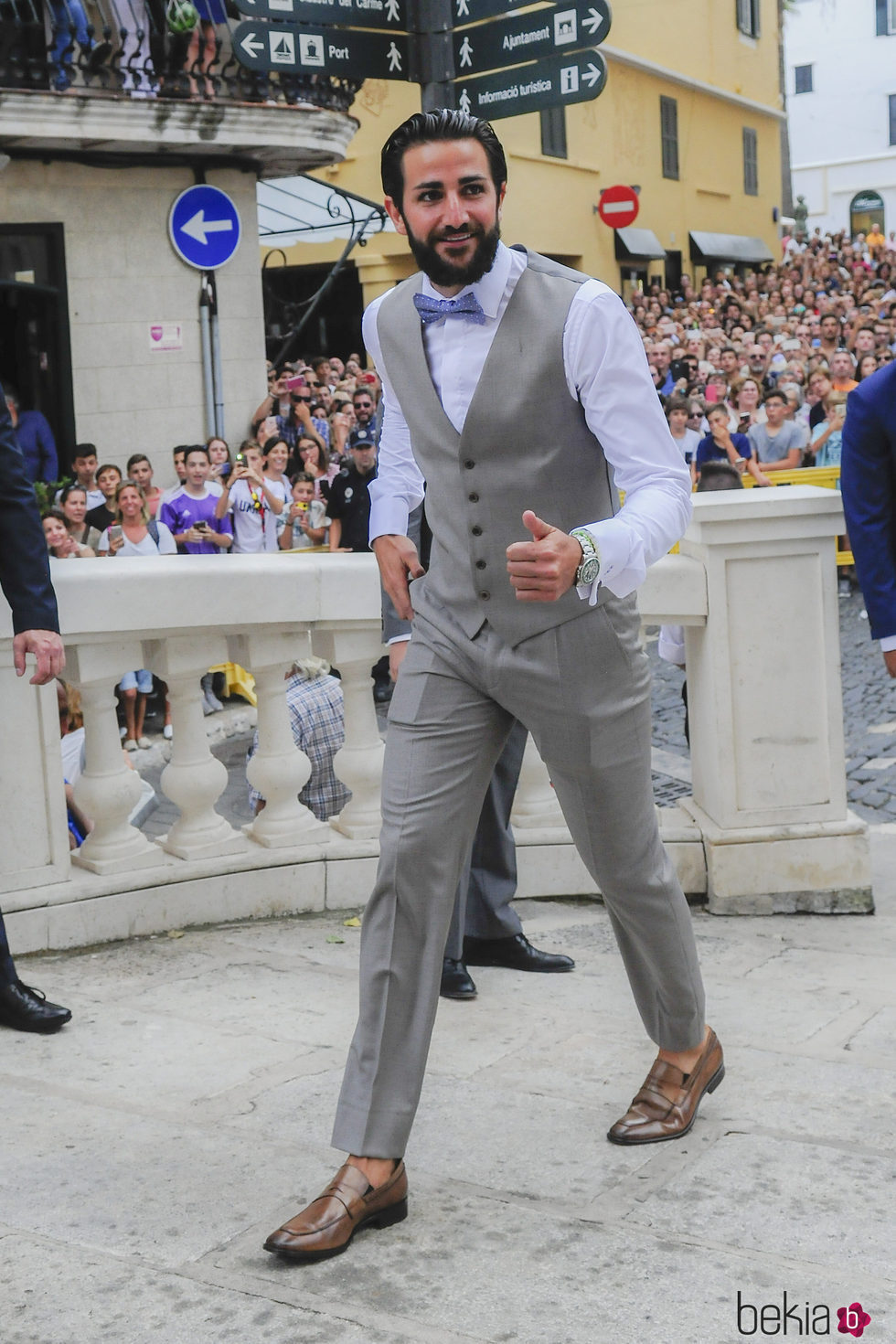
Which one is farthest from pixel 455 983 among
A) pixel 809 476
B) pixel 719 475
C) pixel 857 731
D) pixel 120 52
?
pixel 120 52

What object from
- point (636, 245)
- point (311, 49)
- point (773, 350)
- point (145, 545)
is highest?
point (636, 245)

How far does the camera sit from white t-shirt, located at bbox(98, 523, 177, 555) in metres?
10.2

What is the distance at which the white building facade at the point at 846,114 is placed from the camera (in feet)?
202

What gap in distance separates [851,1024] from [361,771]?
5.50 ft

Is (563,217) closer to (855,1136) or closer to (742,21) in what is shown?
(742,21)

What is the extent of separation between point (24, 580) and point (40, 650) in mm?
174

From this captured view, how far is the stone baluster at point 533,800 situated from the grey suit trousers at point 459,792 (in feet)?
6.29

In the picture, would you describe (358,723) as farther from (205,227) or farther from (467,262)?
(205,227)

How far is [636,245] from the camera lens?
32.0m

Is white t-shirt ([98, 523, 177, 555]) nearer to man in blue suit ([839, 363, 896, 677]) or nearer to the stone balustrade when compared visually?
the stone balustrade

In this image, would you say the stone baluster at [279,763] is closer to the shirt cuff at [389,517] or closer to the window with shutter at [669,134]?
the shirt cuff at [389,517]

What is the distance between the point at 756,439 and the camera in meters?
13.6

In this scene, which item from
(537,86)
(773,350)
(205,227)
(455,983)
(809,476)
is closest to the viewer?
(455,983)

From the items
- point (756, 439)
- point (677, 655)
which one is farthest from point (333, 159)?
A: point (677, 655)
